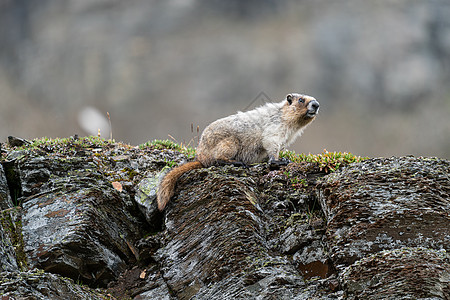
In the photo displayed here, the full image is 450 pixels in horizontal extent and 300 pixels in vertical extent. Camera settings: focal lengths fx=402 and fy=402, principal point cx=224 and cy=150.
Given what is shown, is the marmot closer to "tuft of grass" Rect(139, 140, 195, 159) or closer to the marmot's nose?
the marmot's nose

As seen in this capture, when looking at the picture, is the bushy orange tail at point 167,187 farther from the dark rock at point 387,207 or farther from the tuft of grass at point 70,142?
the tuft of grass at point 70,142

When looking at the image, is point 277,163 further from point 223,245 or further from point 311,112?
point 223,245

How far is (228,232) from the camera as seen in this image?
7832 mm

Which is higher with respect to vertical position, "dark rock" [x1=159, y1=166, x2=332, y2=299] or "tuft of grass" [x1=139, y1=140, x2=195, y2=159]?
"tuft of grass" [x1=139, y1=140, x2=195, y2=159]

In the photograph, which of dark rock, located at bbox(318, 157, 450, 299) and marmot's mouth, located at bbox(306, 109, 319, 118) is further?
marmot's mouth, located at bbox(306, 109, 319, 118)

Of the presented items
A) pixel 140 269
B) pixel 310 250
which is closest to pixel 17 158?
pixel 140 269

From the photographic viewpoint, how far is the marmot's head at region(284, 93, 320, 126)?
39.3 ft

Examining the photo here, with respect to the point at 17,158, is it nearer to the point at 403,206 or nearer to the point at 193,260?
Answer: the point at 193,260

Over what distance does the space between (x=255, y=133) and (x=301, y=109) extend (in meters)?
1.76

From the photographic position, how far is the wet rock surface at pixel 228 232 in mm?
6242

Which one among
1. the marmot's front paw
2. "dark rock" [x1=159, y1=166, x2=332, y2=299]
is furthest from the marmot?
"dark rock" [x1=159, y1=166, x2=332, y2=299]

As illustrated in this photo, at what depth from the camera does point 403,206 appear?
6973mm

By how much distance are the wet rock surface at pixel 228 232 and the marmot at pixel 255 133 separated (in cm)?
85

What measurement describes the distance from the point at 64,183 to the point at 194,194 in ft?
10.4
